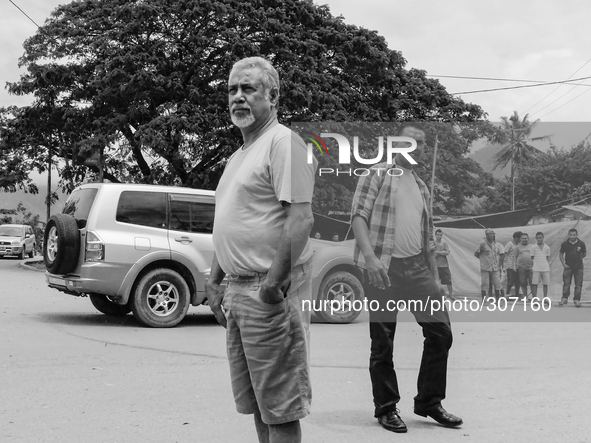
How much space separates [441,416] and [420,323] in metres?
0.62

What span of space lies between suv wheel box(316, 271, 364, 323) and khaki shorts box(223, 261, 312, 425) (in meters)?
7.26

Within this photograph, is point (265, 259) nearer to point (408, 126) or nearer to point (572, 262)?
point (408, 126)

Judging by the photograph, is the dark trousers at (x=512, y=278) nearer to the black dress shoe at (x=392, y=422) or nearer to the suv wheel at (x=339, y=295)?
the black dress shoe at (x=392, y=422)

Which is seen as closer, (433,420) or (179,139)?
(433,420)

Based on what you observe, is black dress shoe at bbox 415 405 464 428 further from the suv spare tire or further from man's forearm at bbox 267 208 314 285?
the suv spare tire

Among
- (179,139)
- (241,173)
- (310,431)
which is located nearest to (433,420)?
(310,431)

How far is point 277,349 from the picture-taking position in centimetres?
307

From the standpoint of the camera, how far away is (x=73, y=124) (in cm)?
2620

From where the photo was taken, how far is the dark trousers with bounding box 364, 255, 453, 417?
15.4ft

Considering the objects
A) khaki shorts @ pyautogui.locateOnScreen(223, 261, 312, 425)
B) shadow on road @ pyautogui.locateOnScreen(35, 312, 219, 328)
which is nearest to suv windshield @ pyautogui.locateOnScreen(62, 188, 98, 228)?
shadow on road @ pyautogui.locateOnScreen(35, 312, 219, 328)

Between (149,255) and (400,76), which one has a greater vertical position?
(400,76)

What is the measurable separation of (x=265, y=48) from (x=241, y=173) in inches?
949

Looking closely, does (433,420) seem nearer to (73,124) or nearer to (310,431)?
(310,431)

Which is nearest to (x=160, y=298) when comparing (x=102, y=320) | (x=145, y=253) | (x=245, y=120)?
(x=145, y=253)
